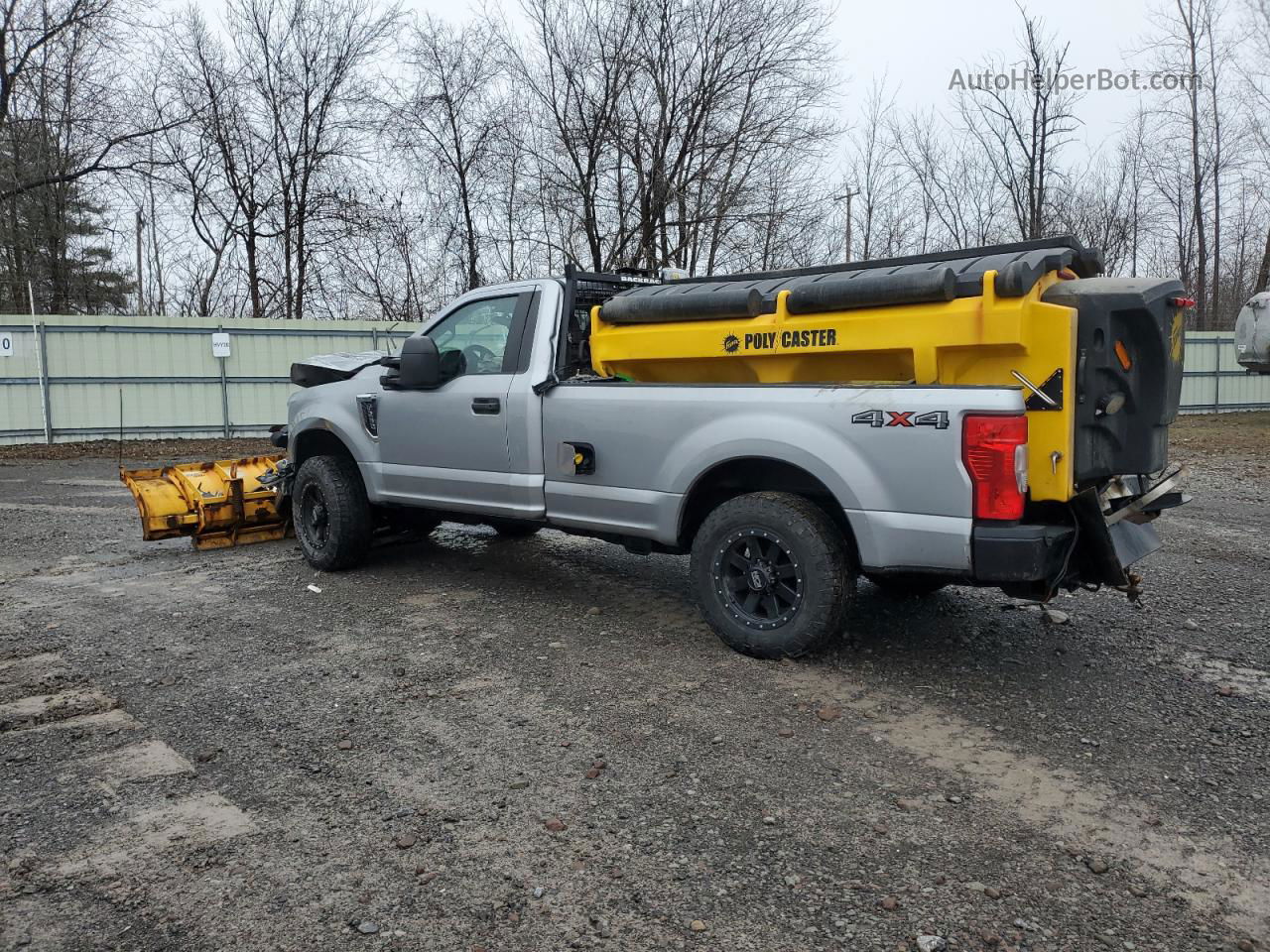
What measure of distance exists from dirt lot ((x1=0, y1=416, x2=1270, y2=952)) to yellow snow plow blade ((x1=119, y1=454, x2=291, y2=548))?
4.68 ft

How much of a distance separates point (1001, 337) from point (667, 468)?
1800mm

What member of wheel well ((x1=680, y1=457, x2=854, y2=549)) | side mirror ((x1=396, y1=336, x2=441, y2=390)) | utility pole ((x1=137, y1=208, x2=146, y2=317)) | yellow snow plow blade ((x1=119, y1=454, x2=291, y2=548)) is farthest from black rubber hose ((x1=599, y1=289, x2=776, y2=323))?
utility pole ((x1=137, y1=208, x2=146, y2=317))

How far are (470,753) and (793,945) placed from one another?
64.6 inches

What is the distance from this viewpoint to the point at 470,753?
380 centimetres

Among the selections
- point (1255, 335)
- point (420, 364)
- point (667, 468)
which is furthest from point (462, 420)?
point (1255, 335)

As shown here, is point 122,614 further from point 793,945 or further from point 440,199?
point 440,199

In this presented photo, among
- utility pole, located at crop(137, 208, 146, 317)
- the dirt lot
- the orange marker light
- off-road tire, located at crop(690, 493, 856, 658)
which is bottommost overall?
the dirt lot

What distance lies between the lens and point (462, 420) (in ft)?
20.1

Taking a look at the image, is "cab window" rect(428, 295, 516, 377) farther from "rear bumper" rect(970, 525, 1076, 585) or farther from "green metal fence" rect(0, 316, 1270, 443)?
"green metal fence" rect(0, 316, 1270, 443)

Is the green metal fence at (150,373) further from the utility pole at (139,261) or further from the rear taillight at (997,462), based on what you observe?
the rear taillight at (997,462)

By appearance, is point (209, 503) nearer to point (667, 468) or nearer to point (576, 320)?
point (576, 320)

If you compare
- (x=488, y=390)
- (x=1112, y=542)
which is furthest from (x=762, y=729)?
(x=488, y=390)

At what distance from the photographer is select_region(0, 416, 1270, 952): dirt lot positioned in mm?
2693

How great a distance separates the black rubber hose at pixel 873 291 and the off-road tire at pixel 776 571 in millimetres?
937
